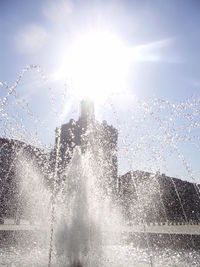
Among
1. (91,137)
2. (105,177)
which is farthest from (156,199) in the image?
(105,177)

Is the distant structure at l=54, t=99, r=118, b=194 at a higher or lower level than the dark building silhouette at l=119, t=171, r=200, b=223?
higher

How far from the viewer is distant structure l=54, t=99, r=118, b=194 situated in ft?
169

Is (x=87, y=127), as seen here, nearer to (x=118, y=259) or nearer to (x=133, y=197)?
(x=133, y=197)

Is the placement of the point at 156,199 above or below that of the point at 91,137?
below

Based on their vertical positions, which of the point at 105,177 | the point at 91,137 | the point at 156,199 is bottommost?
the point at 105,177

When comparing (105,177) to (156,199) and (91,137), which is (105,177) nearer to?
(91,137)

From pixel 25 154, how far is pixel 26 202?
11347 mm

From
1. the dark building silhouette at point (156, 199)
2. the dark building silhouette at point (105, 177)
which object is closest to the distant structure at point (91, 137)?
the dark building silhouette at point (105, 177)

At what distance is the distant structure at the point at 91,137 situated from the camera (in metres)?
51.5

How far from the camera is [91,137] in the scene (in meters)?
53.8

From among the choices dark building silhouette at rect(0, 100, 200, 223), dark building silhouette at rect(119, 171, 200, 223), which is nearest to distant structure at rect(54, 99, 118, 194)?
dark building silhouette at rect(0, 100, 200, 223)

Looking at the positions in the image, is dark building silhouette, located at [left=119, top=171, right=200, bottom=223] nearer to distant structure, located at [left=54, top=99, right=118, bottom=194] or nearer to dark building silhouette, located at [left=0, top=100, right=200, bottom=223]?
dark building silhouette, located at [left=0, top=100, right=200, bottom=223]

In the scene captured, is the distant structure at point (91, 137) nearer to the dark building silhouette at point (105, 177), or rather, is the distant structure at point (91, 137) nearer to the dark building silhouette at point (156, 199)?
the dark building silhouette at point (105, 177)

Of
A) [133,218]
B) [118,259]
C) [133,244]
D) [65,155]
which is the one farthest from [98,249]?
[65,155]
